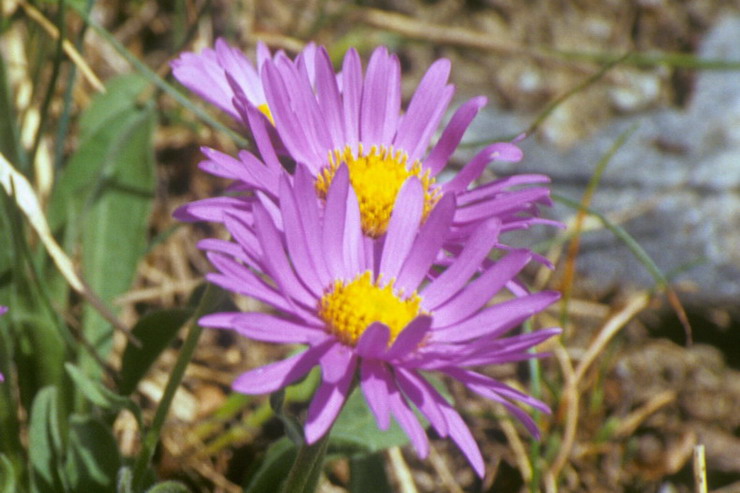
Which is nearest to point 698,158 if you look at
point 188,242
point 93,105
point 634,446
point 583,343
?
point 583,343

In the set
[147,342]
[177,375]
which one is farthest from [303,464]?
[147,342]

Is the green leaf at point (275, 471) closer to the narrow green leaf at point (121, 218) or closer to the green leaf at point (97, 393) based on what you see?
the green leaf at point (97, 393)

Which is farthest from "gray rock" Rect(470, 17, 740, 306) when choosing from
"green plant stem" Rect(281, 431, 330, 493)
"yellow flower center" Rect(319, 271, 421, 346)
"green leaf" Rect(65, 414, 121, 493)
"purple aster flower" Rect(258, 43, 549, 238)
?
"green plant stem" Rect(281, 431, 330, 493)

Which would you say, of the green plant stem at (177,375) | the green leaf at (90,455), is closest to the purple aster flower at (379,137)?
the green plant stem at (177,375)

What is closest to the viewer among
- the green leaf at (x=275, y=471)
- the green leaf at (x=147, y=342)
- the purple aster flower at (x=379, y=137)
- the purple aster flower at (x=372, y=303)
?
the purple aster flower at (x=372, y=303)

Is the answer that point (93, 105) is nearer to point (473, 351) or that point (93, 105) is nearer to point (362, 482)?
point (362, 482)

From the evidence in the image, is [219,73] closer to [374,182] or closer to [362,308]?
[374,182]
